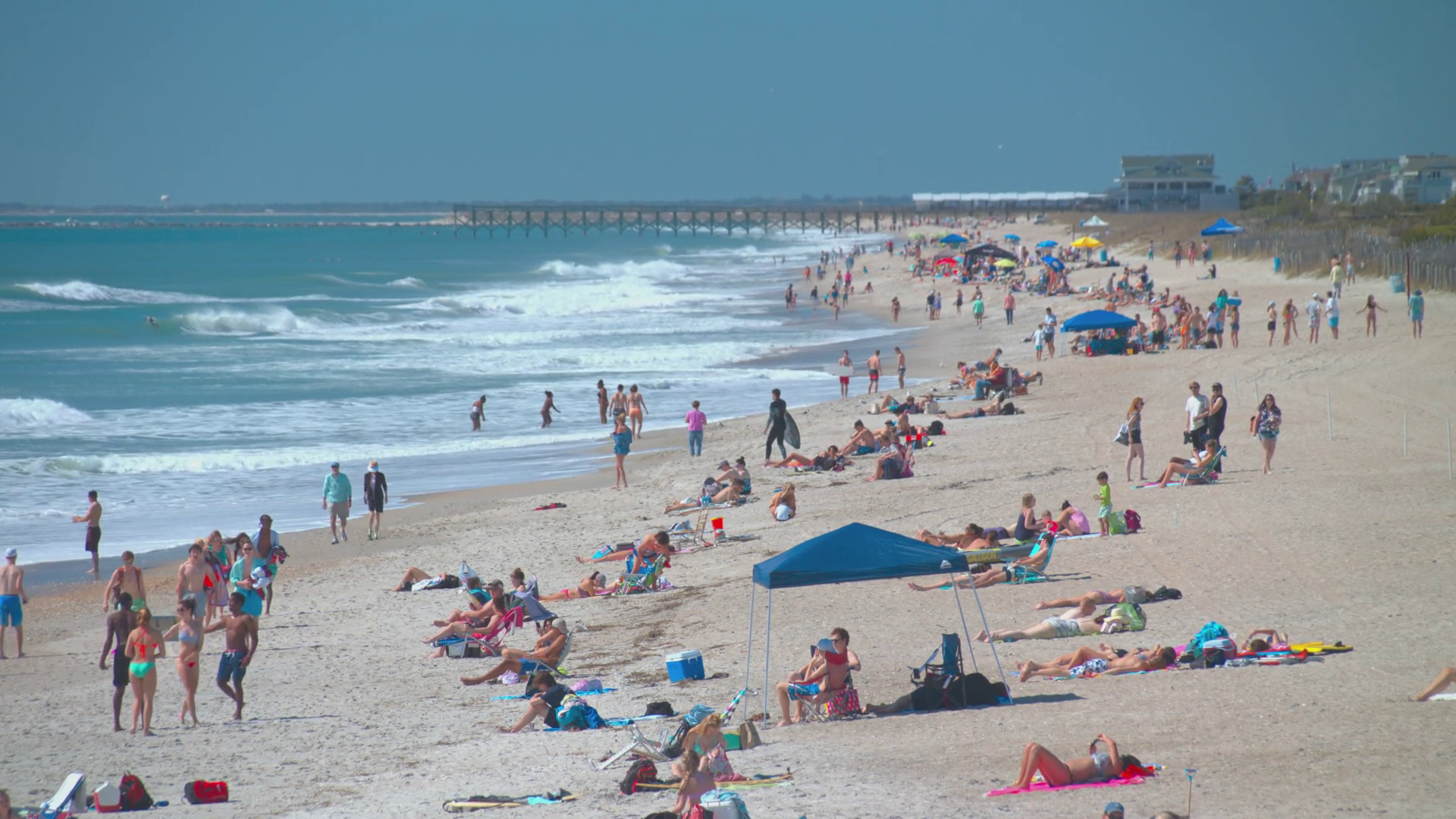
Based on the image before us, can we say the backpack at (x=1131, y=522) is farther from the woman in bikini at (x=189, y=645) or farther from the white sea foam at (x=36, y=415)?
the white sea foam at (x=36, y=415)

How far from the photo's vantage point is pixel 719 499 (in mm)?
16688

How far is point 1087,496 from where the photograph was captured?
14867 mm

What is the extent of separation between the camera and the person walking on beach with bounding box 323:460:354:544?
15.4 meters

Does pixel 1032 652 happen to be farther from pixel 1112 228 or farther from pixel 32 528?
pixel 1112 228

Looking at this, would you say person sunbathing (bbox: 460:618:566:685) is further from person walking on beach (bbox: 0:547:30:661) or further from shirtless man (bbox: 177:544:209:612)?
person walking on beach (bbox: 0:547:30:661)

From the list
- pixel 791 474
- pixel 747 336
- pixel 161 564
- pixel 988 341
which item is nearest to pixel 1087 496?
pixel 791 474

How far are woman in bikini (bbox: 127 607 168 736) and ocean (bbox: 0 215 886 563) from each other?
6.91 metres

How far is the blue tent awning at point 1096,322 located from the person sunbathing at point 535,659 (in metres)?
16.2

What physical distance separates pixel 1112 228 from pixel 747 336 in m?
43.4

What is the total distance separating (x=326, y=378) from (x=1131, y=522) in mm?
23347

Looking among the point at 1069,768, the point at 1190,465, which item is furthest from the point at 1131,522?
the point at 1069,768

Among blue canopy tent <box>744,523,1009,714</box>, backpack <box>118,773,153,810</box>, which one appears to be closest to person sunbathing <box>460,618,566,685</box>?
blue canopy tent <box>744,523,1009,714</box>

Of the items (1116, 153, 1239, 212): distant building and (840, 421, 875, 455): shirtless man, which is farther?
(1116, 153, 1239, 212): distant building

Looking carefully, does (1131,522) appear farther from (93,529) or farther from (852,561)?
(93,529)
